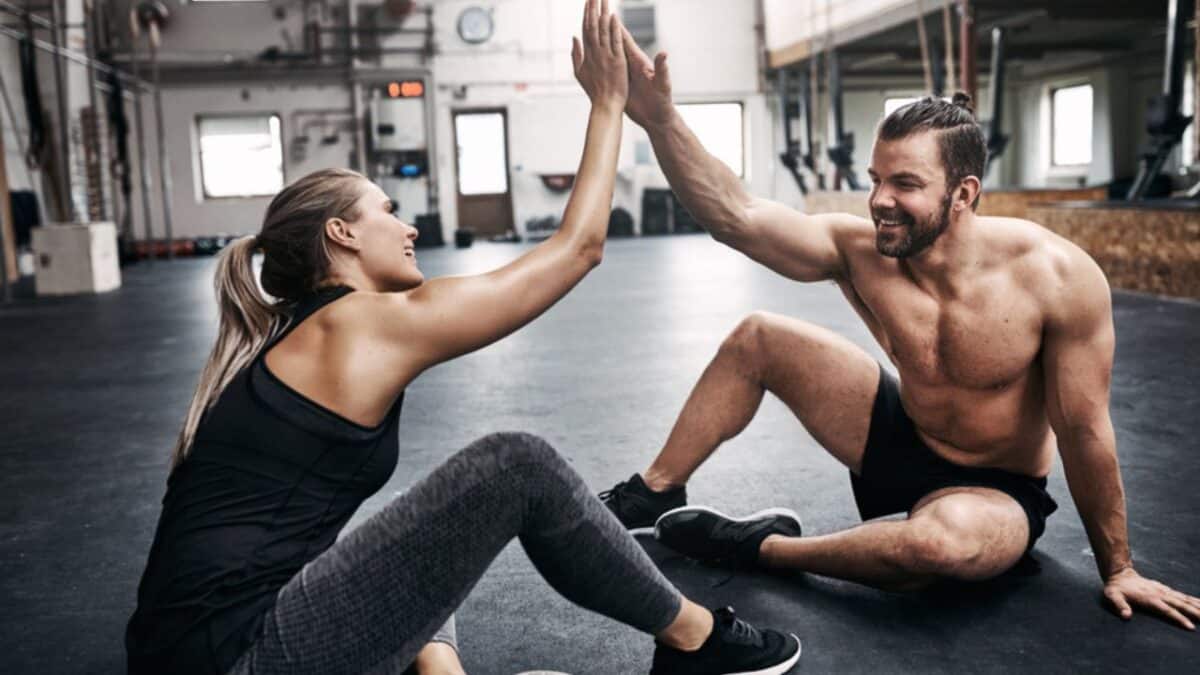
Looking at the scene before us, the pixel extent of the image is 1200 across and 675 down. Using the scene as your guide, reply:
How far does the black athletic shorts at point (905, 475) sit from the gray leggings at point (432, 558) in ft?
3.03

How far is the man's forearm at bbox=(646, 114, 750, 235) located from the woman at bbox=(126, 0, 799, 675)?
0.70 m

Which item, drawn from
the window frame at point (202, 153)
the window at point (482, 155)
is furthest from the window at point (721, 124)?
the window frame at point (202, 153)

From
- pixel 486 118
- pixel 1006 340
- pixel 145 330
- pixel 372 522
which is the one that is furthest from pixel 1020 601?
pixel 486 118

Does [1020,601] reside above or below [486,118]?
below

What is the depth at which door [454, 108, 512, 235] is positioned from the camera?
652 inches

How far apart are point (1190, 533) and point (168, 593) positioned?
2.22 m

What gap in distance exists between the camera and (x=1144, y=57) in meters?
15.2

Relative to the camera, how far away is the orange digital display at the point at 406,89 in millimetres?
15734

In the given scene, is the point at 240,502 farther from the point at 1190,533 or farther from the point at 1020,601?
the point at 1190,533

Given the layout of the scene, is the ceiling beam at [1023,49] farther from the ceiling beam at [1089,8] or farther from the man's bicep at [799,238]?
the man's bicep at [799,238]

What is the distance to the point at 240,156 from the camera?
16.0 metres

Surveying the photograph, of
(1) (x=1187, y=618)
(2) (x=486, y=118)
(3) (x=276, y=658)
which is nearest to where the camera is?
(3) (x=276, y=658)

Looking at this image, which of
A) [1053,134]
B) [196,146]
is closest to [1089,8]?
[1053,134]

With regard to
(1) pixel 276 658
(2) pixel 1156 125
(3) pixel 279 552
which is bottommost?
(1) pixel 276 658
